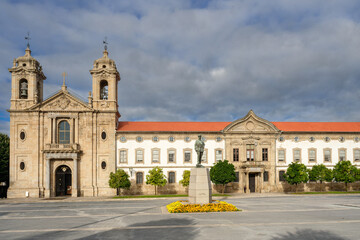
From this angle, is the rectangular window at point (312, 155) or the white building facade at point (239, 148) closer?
the white building facade at point (239, 148)

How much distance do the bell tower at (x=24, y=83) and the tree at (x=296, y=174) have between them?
126ft

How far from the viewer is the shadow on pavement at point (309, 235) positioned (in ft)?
52.4

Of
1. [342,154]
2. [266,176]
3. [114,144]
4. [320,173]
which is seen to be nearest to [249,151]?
[266,176]

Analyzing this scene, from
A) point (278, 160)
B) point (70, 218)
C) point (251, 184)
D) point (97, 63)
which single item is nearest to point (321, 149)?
point (278, 160)

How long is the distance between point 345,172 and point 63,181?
41008mm

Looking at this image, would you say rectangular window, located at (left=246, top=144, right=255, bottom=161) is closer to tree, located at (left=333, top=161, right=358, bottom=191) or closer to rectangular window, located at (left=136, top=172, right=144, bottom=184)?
tree, located at (left=333, top=161, right=358, bottom=191)

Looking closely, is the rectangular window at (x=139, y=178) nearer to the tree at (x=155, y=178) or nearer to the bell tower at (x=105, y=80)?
the tree at (x=155, y=178)

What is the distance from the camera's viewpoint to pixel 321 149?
51688mm

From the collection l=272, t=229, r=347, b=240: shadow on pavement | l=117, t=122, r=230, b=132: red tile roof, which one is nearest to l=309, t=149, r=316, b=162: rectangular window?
l=117, t=122, r=230, b=132: red tile roof

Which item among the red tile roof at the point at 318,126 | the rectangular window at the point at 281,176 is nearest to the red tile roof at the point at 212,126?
the red tile roof at the point at 318,126

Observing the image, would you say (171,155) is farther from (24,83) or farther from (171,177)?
(24,83)

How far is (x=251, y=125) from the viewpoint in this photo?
51.3 meters

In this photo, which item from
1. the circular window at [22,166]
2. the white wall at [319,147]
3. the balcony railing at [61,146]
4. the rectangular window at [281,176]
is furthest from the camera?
the white wall at [319,147]

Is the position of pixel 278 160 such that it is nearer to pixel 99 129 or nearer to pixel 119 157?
pixel 119 157
